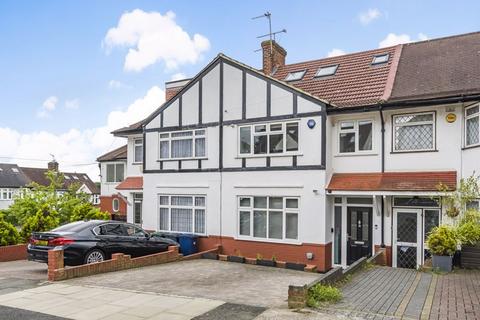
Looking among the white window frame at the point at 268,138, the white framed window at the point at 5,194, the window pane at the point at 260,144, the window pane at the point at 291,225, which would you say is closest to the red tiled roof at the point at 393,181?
the window pane at the point at 291,225

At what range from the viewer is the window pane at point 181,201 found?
1659 cm

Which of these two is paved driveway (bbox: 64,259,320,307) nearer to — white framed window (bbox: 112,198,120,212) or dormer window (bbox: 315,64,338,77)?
dormer window (bbox: 315,64,338,77)

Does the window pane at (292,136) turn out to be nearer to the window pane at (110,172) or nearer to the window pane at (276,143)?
the window pane at (276,143)

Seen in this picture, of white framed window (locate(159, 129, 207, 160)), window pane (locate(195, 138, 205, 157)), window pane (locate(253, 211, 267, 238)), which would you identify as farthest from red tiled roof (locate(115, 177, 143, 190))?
window pane (locate(253, 211, 267, 238))

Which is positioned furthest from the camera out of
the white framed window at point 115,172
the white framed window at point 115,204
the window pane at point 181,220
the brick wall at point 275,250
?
the white framed window at point 115,172

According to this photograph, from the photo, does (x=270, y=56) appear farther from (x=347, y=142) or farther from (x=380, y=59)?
(x=347, y=142)

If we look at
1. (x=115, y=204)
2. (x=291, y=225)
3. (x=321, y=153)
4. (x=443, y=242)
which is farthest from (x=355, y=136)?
(x=115, y=204)

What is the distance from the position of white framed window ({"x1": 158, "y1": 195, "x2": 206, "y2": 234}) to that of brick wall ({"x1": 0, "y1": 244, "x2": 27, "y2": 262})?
5.14m

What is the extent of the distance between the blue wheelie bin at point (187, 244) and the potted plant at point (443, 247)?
27.7 ft

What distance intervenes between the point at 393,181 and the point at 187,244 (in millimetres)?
7897

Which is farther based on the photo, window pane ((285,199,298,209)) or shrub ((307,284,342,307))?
window pane ((285,199,298,209))

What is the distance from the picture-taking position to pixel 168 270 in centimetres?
1166

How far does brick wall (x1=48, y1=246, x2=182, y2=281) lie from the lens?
32.2ft

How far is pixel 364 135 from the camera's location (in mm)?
13883
